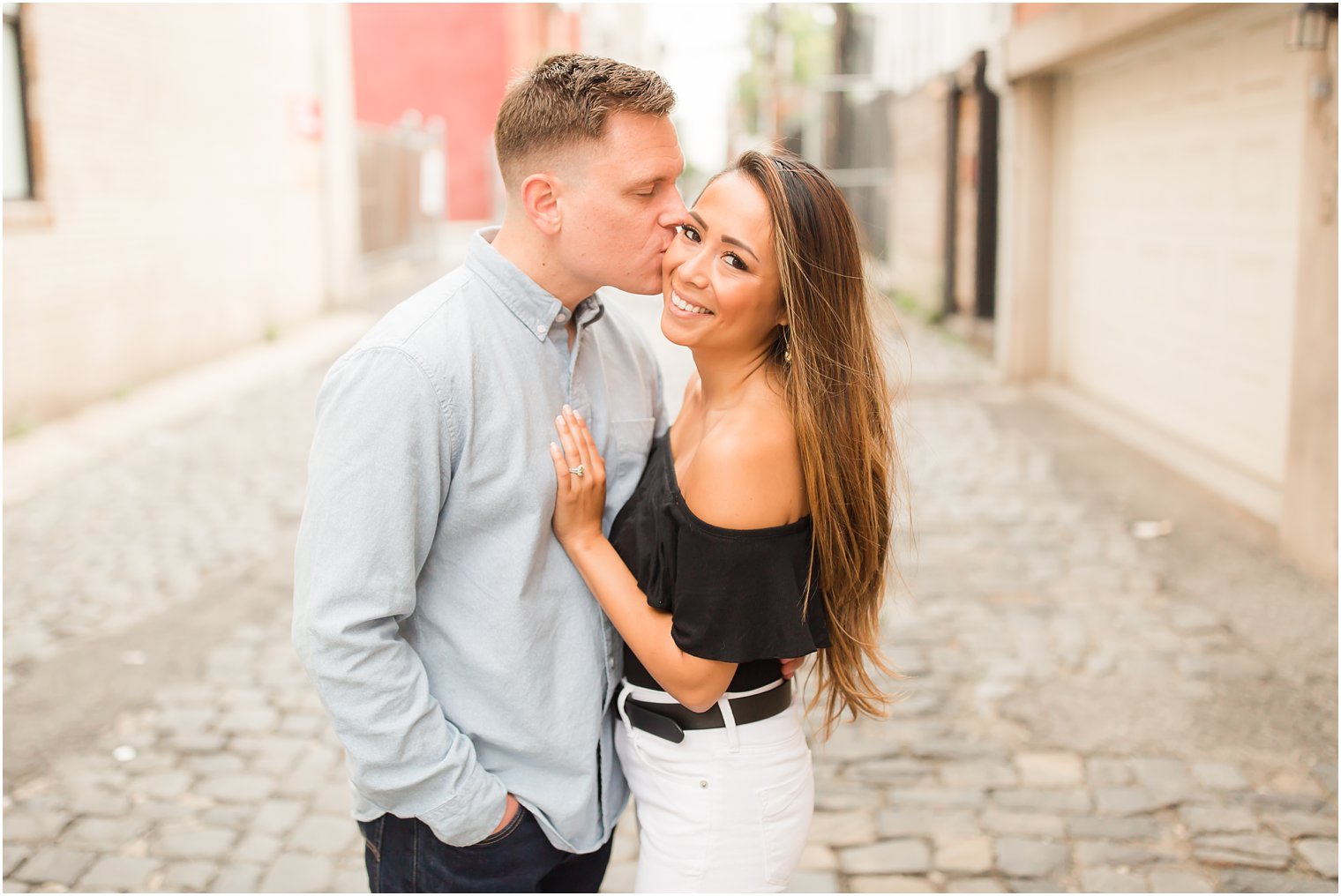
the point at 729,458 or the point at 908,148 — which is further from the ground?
the point at 908,148

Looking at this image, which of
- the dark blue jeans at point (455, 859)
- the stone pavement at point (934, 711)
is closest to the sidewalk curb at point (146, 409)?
the stone pavement at point (934, 711)

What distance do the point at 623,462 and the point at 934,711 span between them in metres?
2.77

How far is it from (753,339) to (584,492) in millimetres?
443

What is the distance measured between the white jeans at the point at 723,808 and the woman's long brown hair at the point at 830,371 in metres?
0.31

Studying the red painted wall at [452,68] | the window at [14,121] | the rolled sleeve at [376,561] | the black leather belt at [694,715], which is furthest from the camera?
the red painted wall at [452,68]

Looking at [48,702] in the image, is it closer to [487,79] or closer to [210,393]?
[210,393]

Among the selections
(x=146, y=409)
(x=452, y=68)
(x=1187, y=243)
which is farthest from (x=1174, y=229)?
(x=452, y=68)

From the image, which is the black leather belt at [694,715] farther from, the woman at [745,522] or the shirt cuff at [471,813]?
the shirt cuff at [471,813]

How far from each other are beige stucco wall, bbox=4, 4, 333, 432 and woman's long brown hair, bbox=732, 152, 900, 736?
8018mm

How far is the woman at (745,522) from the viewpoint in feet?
7.20

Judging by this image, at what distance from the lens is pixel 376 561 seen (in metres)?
2.03

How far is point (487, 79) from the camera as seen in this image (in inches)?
1163

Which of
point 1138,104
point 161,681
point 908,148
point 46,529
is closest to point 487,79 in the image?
point 908,148

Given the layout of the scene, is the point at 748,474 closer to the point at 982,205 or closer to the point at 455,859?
the point at 455,859
